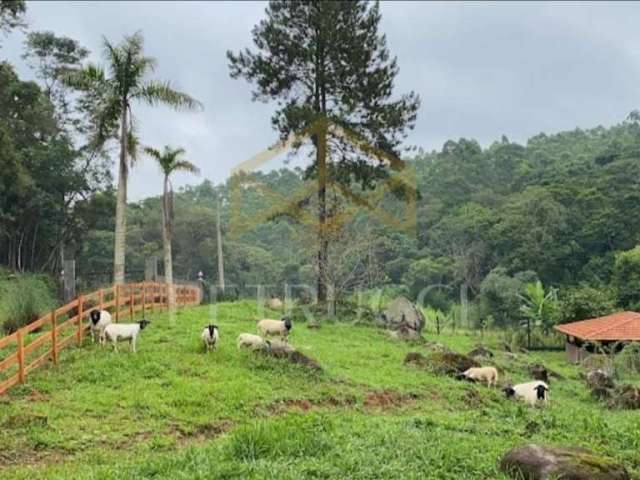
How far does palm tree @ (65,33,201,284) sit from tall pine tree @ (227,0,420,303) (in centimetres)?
767

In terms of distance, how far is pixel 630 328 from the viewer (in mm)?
25469

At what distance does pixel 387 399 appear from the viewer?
39.2 ft

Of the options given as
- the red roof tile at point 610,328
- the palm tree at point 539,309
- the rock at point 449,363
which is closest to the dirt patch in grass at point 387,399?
the rock at point 449,363

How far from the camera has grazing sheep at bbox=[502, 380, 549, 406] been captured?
1291cm

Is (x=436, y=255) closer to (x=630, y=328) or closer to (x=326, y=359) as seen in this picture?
(x=630, y=328)

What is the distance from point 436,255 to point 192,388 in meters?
42.3

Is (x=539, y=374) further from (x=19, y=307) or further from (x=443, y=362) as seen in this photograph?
(x=19, y=307)

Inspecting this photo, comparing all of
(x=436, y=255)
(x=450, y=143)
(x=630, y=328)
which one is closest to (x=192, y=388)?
(x=630, y=328)

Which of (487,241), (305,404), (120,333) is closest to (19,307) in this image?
(120,333)

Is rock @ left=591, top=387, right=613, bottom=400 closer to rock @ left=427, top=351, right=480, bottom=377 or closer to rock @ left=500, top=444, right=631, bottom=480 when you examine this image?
rock @ left=427, top=351, right=480, bottom=377

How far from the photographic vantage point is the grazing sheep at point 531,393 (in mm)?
12914

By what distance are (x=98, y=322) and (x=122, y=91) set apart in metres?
7.90

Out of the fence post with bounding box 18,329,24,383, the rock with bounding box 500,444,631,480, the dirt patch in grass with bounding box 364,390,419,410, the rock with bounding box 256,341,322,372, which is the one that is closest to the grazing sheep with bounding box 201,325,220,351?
the rock with bounding box 256,341,322,372

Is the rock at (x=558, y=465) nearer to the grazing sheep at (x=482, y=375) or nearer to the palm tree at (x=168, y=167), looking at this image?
the grazing sheep at (x=482, y=375)
